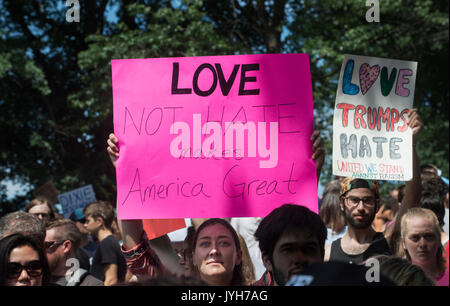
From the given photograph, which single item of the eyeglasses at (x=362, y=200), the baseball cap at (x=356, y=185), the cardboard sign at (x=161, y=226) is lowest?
the cardboard sign at (x=161, y=226)

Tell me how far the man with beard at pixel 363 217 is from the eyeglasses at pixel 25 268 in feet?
5.30

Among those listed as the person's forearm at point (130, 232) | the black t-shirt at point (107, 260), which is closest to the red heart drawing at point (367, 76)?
the person's forearm at point (130, 232)

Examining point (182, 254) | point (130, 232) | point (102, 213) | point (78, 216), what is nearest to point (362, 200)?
point (182, 254)

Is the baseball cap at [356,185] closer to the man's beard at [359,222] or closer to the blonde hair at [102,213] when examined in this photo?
the man's beard at [359,222]

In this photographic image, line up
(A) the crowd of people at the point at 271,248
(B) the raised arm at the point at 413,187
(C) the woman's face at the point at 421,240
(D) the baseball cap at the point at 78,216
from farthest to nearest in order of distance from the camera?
1. (D) the baseball cap at the point at 78,216
2. (B) the raised arm at the point at 413,187
3. (C) the woman's face at the point at 421,240
4. (A) the crowd of people at the point at 271,248

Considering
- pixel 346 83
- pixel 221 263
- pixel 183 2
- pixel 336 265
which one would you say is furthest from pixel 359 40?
pixel 336 265

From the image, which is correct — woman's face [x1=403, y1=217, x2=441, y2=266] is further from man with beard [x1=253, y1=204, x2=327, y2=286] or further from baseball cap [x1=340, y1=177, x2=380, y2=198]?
man with beard [x1=253, y1=204, x2=327, y2=286]

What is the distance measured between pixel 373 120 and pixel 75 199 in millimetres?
6116

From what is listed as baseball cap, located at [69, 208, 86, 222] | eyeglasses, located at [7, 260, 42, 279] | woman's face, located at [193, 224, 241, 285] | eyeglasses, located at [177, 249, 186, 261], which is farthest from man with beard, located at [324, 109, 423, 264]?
baseball cap, located at [69, 208, 86, 222]

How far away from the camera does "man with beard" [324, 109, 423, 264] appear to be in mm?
3447

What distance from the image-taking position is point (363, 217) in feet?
11.6

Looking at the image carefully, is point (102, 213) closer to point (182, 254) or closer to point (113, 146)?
point (182, 254)

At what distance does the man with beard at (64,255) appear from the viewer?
3654 millimetres
